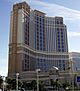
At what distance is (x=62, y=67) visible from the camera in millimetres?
128500

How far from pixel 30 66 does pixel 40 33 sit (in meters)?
20.7

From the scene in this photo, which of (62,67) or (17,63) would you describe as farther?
(62,67)

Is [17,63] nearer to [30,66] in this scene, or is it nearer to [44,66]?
[30,66]

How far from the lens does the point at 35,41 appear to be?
127 metres

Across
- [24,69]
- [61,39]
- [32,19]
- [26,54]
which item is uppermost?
[32,19]

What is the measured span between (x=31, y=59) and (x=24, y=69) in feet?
35.4

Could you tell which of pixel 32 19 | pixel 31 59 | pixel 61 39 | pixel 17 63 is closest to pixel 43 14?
pixel 32 19

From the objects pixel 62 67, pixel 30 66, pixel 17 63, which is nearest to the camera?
pixel 17 63

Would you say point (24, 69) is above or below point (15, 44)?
below

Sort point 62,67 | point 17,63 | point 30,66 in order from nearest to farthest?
point 17,63 < point 30,66 < point 62,67

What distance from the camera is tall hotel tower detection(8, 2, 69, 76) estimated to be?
115062mm

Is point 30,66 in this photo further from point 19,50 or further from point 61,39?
point 61,39

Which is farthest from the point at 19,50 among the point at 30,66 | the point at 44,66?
the point at 44,66

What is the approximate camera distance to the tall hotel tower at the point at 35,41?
115 meters
